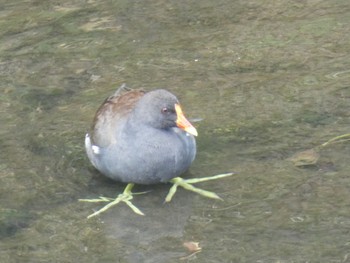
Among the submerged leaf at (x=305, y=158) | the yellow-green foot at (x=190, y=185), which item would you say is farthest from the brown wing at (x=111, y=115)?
the submerged leaf at (x=305, y=158)

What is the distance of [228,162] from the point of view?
17.5ft

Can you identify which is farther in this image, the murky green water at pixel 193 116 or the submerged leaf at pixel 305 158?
the submerged leaf at pixel 305 158

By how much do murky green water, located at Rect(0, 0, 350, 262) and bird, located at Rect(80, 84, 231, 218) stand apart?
0.38 ft

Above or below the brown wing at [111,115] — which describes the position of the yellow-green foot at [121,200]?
below

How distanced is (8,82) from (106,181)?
1.64 meters

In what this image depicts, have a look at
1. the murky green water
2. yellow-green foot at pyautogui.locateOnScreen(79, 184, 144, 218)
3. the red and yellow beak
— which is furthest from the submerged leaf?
yellow-green foot at pyautogui.locateOnScreen(79, 184, 144, 218)

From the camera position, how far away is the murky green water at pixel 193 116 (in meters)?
4.59

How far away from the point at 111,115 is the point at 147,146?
345mm

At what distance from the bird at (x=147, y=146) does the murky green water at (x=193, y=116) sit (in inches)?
4.6

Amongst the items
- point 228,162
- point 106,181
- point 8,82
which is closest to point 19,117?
point 8,82

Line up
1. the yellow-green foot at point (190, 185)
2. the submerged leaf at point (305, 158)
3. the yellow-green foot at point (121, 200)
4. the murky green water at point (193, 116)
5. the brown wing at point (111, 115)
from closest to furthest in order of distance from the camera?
the murky green water at point (193, 116), the yellow-green foot at point (121, 200), the yellow-green foot at point (190, 185), the brown wing at point (111, 115), the submerged leaf at point (305, 158)

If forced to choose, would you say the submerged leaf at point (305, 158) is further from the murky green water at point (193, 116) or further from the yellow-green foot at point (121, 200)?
the yellow-green foot at point (121, 200)

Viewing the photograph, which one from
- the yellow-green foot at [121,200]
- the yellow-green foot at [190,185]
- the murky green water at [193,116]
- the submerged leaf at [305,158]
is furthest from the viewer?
the submerged leaf at [305,158]

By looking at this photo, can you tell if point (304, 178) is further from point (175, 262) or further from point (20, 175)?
point (20, 175)
